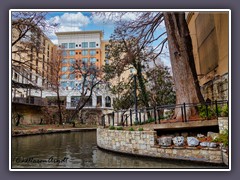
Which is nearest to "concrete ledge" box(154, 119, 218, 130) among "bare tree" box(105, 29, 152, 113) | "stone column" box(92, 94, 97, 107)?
"bare tree" box(105, 29, 152, 113)

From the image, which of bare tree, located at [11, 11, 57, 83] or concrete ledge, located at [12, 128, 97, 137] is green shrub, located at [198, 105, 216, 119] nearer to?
concrete ledge, located at [12, 128, 97, 137]

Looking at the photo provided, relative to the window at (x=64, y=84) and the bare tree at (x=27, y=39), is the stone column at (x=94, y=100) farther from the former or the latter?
the bare tree at (x=27, y=39)

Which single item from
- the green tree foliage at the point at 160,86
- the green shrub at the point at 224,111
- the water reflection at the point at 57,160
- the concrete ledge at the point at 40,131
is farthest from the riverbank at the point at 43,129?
the green shrub at the point at 224,111

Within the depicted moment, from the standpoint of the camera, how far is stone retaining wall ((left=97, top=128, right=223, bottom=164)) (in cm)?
521

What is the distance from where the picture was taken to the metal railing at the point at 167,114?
6.12m

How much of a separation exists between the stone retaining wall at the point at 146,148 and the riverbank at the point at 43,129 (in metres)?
0.76

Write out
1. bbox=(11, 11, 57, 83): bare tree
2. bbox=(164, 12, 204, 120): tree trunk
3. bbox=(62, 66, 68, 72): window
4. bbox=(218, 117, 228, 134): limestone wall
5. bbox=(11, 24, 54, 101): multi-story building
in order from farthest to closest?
1. bbox=(164, 12, 204, 120): tree trunk
2. bbox=(62, 66, 68, 72): window
3. bbox=(11, 24, 54, 101): multi-story building
4. bbox=(218, 117, 228, 134): limestone wall
5. bbox=(11, 11, 57, 83): bare tree

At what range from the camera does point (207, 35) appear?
703 cm

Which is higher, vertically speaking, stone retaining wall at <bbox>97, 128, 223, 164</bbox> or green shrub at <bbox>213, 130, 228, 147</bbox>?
green shrub at <bbox>213, 130, 228, 147</bbox>

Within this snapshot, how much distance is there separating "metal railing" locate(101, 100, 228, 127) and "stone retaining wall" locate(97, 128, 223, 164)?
0.57 meters

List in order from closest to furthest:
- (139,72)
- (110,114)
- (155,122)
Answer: (155,122) → (110,114) → (139,72)

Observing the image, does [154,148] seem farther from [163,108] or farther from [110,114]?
[110,114]
